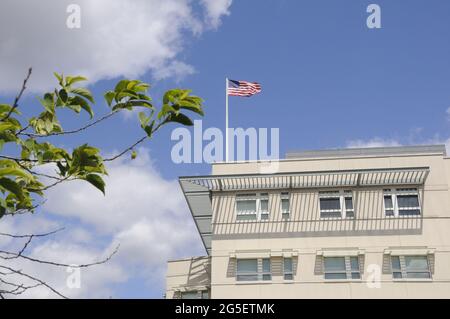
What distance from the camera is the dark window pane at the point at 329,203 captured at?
1030 inches

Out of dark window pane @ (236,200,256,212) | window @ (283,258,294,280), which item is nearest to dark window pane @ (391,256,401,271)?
window @ (283,258,294,280)

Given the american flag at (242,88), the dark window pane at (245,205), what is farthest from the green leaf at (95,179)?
the american flag at (242,88)

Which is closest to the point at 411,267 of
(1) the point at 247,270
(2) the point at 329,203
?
(2) the point at 329,203

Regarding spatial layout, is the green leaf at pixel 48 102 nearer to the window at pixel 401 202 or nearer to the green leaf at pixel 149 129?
the green leaf at pixel 149 129

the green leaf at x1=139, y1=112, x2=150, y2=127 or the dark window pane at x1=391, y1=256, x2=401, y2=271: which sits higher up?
the dark window pane at x1=391, y1=256, x2=401, y2=271

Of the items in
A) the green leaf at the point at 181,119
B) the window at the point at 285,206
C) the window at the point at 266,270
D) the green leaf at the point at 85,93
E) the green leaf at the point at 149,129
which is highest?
the window at the point at 285,206

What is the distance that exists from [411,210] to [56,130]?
23842mm

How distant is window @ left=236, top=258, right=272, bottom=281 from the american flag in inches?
343

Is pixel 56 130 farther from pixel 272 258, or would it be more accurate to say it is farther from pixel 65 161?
pixel 272 258

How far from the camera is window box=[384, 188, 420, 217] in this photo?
83.7ft

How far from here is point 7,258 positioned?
3188 millimetres

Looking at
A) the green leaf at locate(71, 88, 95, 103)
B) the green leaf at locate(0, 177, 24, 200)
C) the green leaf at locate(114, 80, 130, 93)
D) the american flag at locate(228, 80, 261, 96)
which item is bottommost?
the green leaf at locate(0, 177, 24, 200)

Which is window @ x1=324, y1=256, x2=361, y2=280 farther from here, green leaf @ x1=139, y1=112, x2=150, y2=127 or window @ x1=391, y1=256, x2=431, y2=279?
green leaf @ x1=139, y1=112, x2=150, y2=127

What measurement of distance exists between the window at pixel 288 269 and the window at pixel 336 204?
8.73ft
